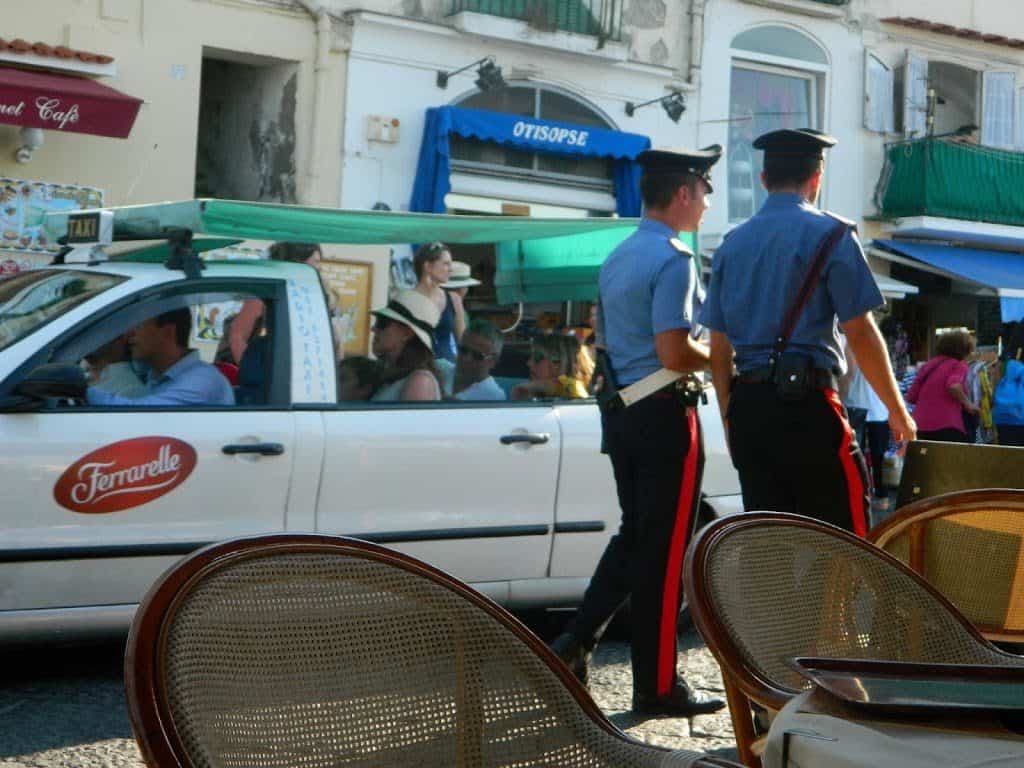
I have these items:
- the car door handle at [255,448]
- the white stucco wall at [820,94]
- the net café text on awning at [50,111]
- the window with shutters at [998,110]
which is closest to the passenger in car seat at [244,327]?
the car door handle at [255,448]

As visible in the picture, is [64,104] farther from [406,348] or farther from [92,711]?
[92,711]

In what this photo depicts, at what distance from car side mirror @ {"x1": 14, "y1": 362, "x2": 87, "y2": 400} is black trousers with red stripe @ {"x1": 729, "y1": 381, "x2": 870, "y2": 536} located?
2236 mm

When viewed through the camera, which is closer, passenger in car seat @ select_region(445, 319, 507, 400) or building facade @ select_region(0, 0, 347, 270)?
passenger in car seat @ select_region(445, 319, 507, 400)

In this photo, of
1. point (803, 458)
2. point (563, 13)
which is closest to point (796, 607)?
point (803, 458)

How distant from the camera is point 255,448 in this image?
596cm

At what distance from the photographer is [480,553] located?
252 inches

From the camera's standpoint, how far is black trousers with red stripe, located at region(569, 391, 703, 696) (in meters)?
5.27

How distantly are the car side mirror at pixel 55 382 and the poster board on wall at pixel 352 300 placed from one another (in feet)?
3.95

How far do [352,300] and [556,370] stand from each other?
937 millimetres

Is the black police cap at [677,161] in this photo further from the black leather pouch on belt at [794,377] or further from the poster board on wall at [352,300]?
the poster board on wall at [352,300]

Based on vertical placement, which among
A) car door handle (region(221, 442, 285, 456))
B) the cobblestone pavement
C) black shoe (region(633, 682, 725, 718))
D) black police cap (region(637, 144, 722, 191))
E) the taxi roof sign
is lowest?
the cobblestone pavement

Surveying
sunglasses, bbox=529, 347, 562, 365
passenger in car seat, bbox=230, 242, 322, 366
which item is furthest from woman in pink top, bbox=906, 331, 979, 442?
passenger in car seat, bbox=230, 242, 322, 366

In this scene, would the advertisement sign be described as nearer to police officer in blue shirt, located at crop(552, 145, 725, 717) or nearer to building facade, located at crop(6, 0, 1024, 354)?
building facade, located at crop(6, 0, 1024, 354)

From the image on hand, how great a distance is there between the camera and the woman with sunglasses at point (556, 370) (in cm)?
695
